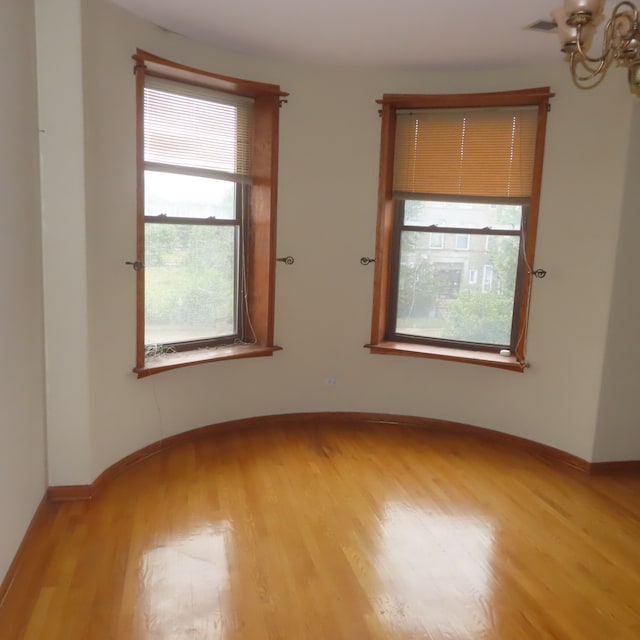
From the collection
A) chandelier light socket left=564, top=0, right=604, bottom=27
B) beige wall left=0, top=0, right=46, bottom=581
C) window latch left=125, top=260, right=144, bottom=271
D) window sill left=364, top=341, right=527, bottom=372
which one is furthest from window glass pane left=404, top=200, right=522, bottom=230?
beige wall left=0, top=0, right=46, bottom=581

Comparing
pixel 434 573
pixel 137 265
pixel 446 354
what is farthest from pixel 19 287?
pixel 446 354

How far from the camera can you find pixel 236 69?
3.93 m

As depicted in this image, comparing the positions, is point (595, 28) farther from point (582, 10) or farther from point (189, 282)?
point (189, 282)

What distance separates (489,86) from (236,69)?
5.67 ft

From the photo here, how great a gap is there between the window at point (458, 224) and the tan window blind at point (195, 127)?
1.03 meters

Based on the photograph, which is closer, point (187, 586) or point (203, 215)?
point (187, 586)

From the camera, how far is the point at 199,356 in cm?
392

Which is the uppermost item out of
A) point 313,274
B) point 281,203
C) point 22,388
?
point 281,203

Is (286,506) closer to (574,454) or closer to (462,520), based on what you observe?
(462,520)

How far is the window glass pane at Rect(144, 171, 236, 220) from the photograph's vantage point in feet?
12.1

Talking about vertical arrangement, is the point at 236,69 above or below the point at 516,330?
above

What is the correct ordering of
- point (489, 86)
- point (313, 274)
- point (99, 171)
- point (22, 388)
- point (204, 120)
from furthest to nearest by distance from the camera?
point (313, 274)
point (489, 86)
point (204, 120)
point (99, 171)
point (22, 388)

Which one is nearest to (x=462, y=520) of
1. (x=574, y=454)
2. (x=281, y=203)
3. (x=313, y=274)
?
(x=574, y=454)

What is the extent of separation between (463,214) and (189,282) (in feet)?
6.64
